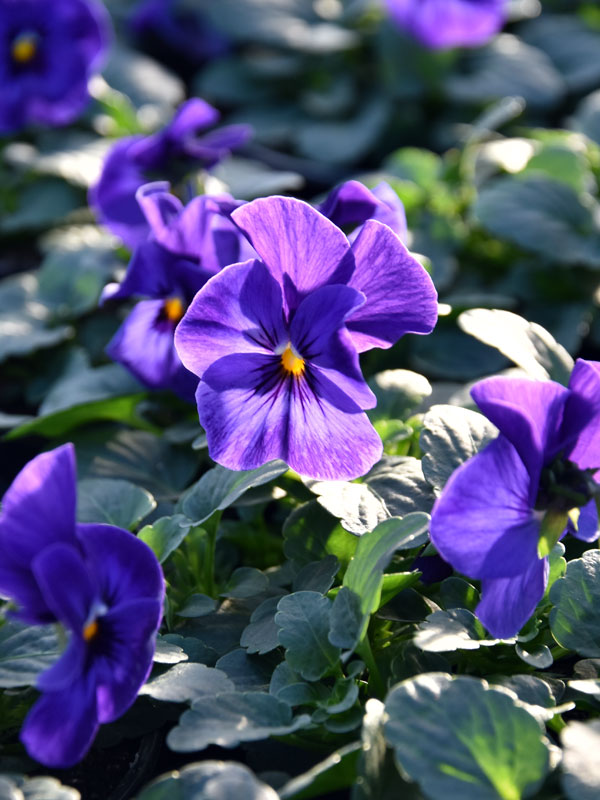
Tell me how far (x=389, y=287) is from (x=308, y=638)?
1.05ft

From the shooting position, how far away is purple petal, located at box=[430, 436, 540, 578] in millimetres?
785

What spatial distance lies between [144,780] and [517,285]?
1.09 metres

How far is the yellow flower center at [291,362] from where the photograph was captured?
37.4 inches

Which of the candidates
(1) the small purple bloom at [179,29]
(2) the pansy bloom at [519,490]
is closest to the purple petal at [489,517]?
(2) the pansy bloom at [519,490]

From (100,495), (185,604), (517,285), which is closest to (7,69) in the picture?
(517,285)

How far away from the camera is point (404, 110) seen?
2.56 meters

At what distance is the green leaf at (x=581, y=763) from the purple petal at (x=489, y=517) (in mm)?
135

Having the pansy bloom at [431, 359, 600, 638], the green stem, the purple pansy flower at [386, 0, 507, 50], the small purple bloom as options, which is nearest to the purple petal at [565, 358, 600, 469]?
the pansy bloom at [431, 359, 600, 638]

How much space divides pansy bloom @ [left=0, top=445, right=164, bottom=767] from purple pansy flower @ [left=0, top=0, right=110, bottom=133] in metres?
1.59

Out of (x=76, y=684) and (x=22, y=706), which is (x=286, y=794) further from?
(x=22, y=706)

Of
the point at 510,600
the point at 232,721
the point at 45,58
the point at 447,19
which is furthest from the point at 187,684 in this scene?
the point at 447,19

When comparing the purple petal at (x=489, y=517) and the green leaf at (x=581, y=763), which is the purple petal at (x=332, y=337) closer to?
the purple petal at (x=489, y=517)

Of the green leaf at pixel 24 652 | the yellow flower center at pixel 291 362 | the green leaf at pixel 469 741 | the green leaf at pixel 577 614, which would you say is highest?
the yellow flower center at pixel 291 362

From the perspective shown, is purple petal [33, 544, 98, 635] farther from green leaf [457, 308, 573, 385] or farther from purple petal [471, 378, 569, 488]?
green leaf [457, 308, 573, 385]
